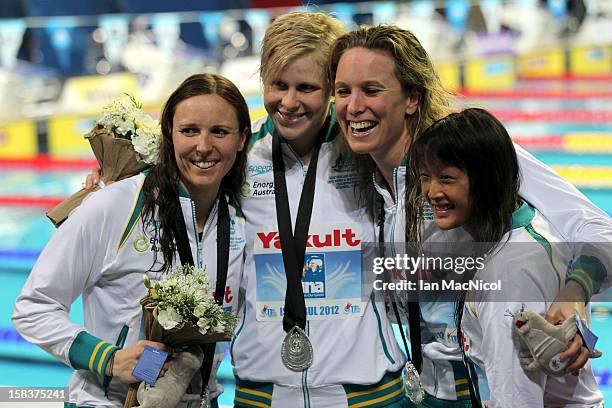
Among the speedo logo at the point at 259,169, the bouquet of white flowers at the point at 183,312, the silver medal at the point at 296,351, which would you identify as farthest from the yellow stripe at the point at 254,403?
the speedo logo at the point at 259,169

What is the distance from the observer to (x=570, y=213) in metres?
2.21

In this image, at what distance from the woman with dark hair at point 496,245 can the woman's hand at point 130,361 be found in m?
0.74

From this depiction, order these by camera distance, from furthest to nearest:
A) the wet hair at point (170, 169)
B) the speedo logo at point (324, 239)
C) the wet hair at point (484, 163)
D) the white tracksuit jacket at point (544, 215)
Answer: the speedo logo at point (324, 239) < the wet hair at point (170, 169) < the white tracksuit jacket at point (544, 215) < the wet hair at point (484, 163)

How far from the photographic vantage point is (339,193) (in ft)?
8.73

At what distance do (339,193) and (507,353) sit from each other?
0.87m

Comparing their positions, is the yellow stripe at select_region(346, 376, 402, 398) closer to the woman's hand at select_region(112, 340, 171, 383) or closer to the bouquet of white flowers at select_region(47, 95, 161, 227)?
the woman's hand at select_region(112, 340, 171, 383)

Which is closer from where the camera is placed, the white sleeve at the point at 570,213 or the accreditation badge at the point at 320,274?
the white sleeve at the point at 570,213

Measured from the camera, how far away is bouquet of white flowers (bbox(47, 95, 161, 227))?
2.50 m

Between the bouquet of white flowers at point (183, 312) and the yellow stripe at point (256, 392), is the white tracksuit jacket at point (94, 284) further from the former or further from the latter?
the yellow stripe at point (256, 392)

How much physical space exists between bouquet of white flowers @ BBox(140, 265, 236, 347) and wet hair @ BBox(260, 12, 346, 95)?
0.68m

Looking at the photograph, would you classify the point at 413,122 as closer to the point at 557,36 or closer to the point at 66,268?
the point at 66,268

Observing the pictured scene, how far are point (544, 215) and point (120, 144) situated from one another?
119cm

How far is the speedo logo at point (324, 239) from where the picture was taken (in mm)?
2592

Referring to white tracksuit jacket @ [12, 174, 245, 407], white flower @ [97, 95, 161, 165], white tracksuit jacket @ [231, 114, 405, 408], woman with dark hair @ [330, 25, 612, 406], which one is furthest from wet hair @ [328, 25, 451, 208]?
white tracksuit jacket @ [12, 174, 245, 407]
